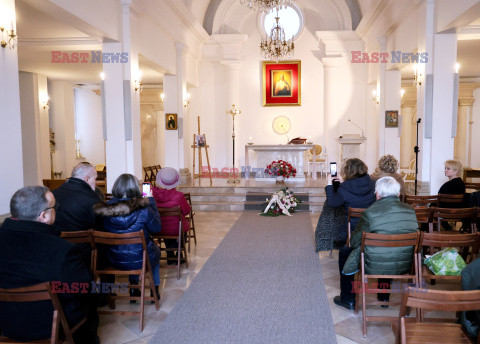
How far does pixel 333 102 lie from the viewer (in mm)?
14039

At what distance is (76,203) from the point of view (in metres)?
3.70

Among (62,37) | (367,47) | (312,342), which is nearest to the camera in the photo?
(312,342)

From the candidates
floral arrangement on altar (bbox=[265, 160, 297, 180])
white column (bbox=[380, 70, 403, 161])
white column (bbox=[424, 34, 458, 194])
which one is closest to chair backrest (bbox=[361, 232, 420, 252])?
white column (bbox=[424, 34, 458, 194])

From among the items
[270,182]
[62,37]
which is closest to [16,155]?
[62,37]

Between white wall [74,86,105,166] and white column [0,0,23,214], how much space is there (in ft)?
39.5

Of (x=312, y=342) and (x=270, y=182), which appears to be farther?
(x=270, y=182)

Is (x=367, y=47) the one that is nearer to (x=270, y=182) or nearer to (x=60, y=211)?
(x=270, y=182)

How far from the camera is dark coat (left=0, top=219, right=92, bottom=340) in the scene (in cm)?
236

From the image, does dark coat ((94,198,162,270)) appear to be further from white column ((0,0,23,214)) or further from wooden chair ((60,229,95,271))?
white column ((0,0,23,214))

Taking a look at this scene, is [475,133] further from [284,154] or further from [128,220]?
[128,220]

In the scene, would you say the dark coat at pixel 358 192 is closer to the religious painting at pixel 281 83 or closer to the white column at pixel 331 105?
the white column at pixel 331 105

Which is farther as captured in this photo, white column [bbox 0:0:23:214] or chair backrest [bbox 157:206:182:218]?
chair backrest [bbox 157:206:182:218]

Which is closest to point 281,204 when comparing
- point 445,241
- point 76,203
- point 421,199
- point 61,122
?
→ point 421,199

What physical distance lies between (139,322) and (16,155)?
2.36 m
